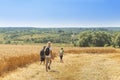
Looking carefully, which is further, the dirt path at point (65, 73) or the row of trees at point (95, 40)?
the row of trees at point (95, 40)

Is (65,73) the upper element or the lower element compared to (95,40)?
upper

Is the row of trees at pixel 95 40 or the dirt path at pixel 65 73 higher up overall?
the dirt path at pixel 65 73

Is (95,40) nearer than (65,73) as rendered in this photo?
No

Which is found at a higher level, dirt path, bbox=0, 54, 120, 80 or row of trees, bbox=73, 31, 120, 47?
dirt path, bbox=0, 54, 120, 80

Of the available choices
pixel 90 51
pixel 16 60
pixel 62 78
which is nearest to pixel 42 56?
pixel 16 60

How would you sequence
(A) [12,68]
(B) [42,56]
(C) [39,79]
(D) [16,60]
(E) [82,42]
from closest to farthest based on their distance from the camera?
(C) [39,79] < (A) [12,68] < (D) [16,60] < (B) [42,56] < (E) [82,42]

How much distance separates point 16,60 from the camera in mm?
30156

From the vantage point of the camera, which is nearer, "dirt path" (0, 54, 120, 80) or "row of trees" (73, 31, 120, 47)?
"dirt path" (0, 54, 120, 80)

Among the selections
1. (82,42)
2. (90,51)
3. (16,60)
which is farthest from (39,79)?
(82,42)

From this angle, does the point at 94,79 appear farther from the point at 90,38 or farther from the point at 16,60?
the point at 90,38

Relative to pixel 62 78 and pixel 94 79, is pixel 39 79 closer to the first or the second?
pixel 62 78

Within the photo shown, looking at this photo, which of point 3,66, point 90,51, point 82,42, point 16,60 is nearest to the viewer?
point 3,66

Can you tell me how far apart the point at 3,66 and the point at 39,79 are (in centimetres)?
486

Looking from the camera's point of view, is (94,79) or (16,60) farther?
(16,60)
